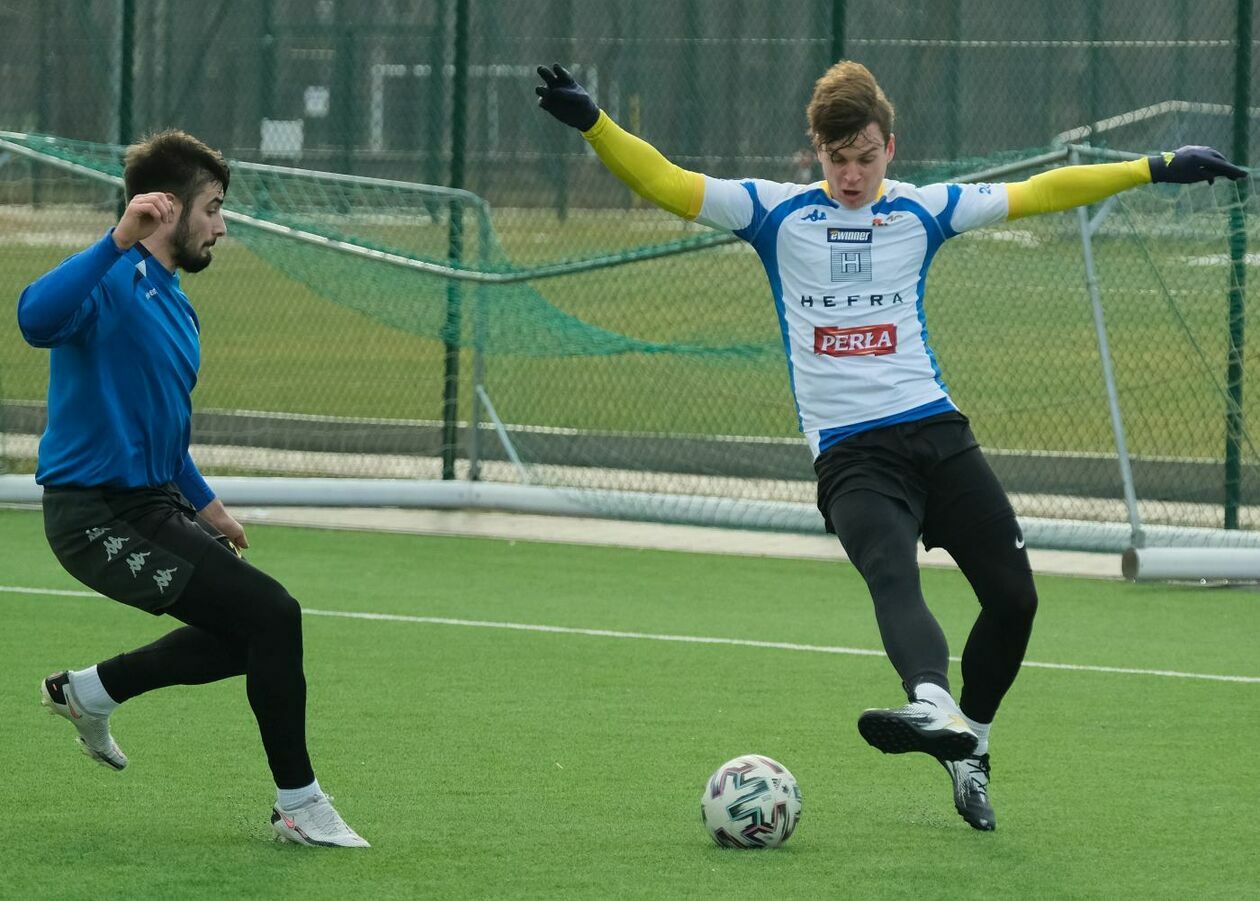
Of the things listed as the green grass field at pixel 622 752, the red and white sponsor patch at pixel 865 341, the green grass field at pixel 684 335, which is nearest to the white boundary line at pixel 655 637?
the green grass field at pixel 622 752

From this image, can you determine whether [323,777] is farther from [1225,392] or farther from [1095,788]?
[1225,392]

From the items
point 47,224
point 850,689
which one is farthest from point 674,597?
point 47,224

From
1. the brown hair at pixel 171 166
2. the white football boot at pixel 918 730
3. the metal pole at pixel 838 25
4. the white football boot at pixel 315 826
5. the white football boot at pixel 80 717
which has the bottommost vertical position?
the white football boot at pixel 315 826

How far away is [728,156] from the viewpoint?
1276cm

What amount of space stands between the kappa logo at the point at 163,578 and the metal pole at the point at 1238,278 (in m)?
6.99

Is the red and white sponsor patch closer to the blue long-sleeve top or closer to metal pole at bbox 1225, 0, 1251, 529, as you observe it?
the blue long-sleeve top

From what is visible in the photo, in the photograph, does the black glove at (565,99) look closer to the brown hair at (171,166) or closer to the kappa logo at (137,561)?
the brown hair at (171,166)

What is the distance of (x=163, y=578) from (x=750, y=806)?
5.33ft

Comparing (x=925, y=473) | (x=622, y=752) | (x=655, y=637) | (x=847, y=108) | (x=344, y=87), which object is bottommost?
(x=655, y=637)

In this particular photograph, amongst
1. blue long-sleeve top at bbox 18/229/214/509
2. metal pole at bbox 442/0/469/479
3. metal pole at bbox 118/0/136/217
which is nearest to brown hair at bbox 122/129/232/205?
blue long-sleeve top at bbox 18/229/214/509

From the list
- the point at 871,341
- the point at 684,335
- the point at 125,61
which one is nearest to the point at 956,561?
the point at 871,341

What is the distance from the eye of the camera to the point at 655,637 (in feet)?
28.9

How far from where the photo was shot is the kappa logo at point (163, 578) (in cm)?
523

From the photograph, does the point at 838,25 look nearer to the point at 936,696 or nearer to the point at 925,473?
Answer: the point at 925,473
